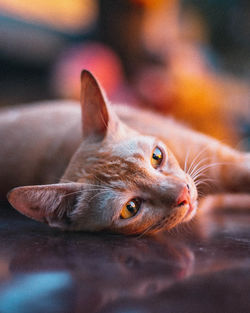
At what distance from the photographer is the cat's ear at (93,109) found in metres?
1.08

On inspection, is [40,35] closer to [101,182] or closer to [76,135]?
[76,135]

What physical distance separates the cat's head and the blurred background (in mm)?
1650

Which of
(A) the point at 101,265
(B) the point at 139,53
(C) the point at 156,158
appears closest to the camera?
(A) the point at 101,265

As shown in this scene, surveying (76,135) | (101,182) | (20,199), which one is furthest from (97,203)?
(76,135)

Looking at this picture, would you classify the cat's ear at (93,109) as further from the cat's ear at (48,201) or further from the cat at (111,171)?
the cat's ear at (48,201)

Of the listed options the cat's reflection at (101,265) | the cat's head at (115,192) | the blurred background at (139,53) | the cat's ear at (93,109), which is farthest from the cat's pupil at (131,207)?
the blurred background at (139,53)

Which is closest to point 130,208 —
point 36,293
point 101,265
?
point 101,265

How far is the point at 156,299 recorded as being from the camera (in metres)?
0.55

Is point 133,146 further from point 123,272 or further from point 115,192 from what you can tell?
point 123,272

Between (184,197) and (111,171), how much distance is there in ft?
0.74

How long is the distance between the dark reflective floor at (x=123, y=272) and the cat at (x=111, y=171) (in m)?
0.07

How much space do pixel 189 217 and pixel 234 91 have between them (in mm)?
3022

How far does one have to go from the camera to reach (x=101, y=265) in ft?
2.22

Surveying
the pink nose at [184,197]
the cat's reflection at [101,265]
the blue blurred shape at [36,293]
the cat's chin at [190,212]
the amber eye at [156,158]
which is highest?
the amber eye at [156,158]
